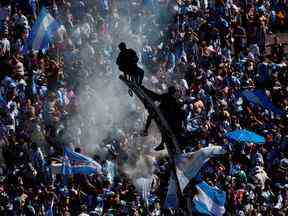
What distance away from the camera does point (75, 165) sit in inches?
1107

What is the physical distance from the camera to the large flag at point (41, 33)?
101 feet

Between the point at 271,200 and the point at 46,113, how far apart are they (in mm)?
7177

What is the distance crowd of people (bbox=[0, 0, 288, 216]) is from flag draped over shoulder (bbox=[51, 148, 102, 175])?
310 mm

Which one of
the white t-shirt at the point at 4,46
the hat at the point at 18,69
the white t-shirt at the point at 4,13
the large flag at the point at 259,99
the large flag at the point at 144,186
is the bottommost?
the large flag at the point at 144,186

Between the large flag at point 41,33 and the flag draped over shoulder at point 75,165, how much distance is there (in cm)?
425

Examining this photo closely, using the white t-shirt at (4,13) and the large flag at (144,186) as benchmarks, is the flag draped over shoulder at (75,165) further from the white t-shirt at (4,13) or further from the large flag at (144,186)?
the white t-shirt at (4,13)

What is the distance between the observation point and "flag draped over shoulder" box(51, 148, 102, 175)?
2806 centimetres

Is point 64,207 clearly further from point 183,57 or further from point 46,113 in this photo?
point 183,57

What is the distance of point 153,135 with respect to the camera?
1277 inches

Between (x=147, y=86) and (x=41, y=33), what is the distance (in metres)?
5.05

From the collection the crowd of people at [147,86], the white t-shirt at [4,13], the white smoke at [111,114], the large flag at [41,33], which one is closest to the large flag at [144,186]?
the crowd of people at [147,86]

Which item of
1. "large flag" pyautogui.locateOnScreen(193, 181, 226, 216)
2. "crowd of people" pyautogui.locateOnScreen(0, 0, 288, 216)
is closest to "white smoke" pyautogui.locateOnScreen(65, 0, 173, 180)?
"crowd of people" pyautogui.locateOnScreen(0, 0, 288, 216)

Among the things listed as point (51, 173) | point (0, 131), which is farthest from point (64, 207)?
point (0, 131)

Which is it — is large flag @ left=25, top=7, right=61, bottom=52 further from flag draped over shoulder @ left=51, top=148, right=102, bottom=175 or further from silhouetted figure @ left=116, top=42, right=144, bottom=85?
silhouetted figure @ left=116, top=42, right=144, bottom=85
